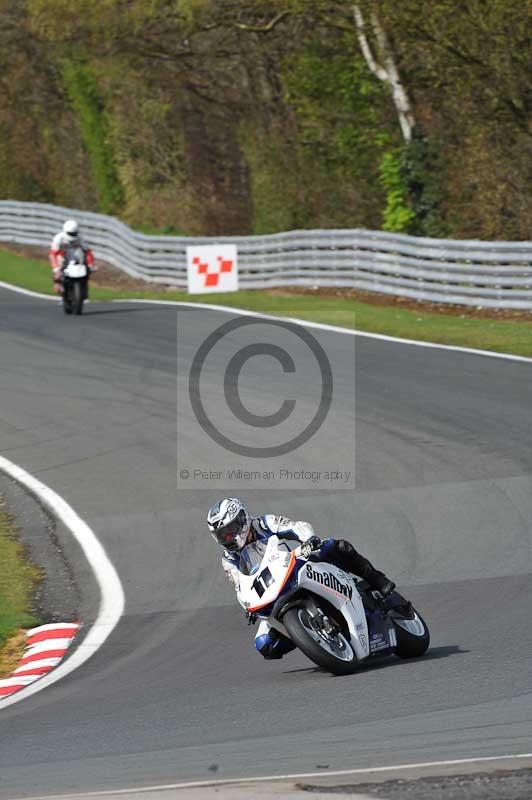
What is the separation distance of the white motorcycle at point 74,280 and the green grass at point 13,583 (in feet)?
37.2

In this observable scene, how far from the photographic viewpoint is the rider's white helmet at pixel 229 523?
26.0 ft

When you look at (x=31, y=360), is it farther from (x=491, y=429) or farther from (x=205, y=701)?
(x=205, y=701)

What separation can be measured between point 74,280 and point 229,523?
55.4ft

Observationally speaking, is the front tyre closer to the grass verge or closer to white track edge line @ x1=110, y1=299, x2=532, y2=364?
the grass verge

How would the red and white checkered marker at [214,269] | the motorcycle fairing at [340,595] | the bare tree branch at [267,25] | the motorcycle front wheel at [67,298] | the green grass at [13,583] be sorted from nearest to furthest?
1. the motorcycle fairing at [340,595]
2. the green grass at [13,583]
3. the motorcycle front wheel at [67,298]
4. the red and white checkered marker at [214,269]
5. the bare tree branch at [267,25]

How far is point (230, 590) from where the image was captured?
10.7 metres

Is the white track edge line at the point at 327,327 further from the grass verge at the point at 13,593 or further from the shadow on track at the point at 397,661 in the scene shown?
the shadow on track at the point at 397,661

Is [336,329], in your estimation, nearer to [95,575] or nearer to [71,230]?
[71,230]

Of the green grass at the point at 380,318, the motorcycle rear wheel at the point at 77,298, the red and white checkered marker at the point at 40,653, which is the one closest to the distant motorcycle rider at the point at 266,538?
the red and white checkered marker at the point at 40,653

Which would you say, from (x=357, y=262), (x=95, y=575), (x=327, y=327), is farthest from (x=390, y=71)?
(x=95, y=575)

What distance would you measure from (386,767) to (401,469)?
8.11 m

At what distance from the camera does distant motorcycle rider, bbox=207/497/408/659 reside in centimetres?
791

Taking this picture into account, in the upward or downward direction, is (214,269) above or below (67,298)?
above

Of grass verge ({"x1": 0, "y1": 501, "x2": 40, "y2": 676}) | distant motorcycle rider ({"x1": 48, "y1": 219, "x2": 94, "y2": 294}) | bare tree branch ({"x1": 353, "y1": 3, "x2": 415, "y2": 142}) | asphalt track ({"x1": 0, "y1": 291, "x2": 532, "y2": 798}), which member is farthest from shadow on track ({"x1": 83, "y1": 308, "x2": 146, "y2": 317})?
grass verge ({"x1": 0, "y1": 501, "x2": 40, "y2": 676})
